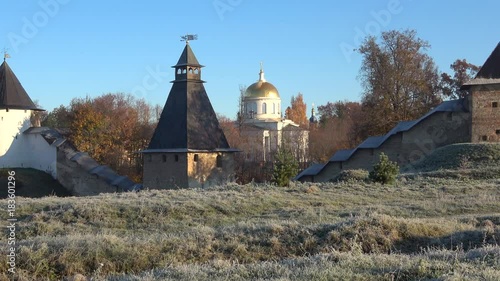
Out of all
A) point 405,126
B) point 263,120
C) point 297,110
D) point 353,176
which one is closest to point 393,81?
point 405,126

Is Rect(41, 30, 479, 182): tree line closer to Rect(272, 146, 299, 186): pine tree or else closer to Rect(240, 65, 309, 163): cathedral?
Rect(240, 65, 309, 163): cathedral

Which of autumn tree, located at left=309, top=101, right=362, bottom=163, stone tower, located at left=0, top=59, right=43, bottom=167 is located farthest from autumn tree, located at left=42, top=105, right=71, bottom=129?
autumn tree, located at left=309, top=101, right=362, bottom=163

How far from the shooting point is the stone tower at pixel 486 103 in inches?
1118

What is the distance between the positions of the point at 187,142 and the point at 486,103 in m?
14.3

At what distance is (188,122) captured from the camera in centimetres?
3031

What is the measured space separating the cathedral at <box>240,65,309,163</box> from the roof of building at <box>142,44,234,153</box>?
66.8 feet

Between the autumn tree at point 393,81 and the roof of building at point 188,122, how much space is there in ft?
31.1

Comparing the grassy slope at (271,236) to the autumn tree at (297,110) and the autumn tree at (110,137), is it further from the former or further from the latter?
the autumn tree at (297,110)

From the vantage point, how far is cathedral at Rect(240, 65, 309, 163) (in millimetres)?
54312

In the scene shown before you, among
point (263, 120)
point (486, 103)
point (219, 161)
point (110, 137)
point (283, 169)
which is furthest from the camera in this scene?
point (263, 120)

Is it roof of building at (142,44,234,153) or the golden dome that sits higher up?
the golden dome

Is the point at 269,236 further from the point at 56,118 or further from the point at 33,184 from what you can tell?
the point at 56,118

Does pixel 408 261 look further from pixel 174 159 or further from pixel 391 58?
pixel 391 58

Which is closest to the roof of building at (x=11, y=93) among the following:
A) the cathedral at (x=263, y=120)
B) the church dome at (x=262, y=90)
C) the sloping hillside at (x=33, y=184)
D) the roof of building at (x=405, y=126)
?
the sloping hillside at (x=33, y=184)
